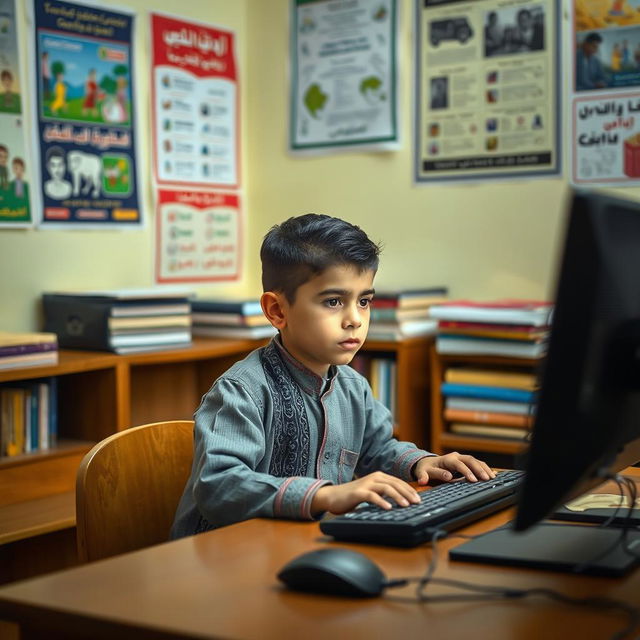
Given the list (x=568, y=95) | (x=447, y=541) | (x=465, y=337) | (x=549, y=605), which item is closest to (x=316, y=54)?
(x=568, y=95)

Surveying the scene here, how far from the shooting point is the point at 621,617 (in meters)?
0.86

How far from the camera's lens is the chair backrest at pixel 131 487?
1387 mm

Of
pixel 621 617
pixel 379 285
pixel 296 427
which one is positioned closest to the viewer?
pixel 621 617

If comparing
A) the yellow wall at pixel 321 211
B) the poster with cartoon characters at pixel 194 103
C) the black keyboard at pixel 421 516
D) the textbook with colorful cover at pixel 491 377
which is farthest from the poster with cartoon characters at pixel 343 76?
the black keyboard at pixel 421 516

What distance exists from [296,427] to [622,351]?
0.70 meters

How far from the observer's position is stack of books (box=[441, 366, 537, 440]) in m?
2.46

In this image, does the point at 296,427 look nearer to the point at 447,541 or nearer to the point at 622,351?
the point at 447,541

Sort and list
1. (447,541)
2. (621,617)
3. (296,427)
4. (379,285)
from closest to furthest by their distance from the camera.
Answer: (621,617), (447,541), (296,427), (379,285)

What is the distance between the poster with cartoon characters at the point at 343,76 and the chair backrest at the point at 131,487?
165 cm

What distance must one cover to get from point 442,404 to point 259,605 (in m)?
1.77

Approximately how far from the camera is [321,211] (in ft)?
10.4

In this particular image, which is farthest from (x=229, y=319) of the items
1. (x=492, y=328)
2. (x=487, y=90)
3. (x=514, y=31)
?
(x=514, y=31)

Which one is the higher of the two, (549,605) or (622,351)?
(622,351)

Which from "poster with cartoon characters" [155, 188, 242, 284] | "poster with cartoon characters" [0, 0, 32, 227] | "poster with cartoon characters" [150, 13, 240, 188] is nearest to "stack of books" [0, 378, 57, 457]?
"poster with cartoon characters" [0, 0, 32, 227]
